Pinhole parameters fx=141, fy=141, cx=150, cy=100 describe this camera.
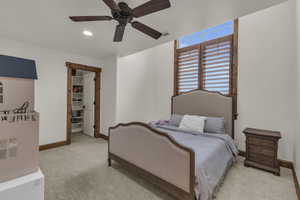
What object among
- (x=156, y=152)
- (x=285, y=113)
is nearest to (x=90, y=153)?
(x=156, y=152)

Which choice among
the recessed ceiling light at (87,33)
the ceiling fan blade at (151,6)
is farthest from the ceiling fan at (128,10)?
the recessed ceiling light at (87,33)

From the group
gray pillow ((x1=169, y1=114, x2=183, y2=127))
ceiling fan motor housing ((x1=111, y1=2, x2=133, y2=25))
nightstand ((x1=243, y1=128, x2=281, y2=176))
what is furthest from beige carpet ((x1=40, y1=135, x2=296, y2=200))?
ceiling fan motor housing ((x1=111, y1=2, x2=133, y2=25))

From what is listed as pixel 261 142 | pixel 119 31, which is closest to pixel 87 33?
pixel 119 31

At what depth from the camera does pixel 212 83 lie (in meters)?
3.33

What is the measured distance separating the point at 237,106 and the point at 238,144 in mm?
808

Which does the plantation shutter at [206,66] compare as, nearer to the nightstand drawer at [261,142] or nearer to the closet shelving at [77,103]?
the nightstand drawer at [261,142]

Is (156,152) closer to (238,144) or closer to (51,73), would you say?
(238,144)

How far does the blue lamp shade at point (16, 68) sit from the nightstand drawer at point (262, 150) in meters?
3.16

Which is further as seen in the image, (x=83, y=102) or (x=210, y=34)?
(x=83, y=102)

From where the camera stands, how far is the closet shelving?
17.1 ft

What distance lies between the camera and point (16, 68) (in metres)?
0.87

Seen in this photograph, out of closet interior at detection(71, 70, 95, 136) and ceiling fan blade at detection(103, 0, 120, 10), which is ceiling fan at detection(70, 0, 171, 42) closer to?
ceiling fan blade at detection(103, 0, 120, 10)

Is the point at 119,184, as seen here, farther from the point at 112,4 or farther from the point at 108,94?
the point at 108,94

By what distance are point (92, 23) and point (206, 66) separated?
259 cm
